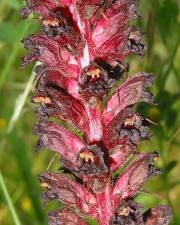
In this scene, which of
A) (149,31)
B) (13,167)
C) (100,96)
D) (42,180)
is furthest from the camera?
(13,167)

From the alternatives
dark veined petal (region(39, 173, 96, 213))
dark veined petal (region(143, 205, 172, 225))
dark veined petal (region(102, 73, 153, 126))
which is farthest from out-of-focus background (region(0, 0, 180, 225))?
dark veined petal (region(102, 73, 153, 126))

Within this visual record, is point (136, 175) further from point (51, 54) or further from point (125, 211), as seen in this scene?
point (51, 54)

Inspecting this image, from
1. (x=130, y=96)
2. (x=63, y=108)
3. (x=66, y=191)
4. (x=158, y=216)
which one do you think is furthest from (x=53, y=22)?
(x=158, y=216)

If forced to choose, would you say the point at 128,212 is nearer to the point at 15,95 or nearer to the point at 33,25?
the point at 33,25

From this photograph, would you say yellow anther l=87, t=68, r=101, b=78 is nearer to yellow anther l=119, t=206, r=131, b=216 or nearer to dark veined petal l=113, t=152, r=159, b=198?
dark veined petal l=113, t=152, r=159, b=198

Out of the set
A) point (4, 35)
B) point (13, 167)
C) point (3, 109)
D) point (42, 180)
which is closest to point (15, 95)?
point (3, 109)

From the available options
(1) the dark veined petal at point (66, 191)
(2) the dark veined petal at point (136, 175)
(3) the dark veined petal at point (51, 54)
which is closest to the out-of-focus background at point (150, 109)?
(2) the dark veined petal at point (136, 175)
